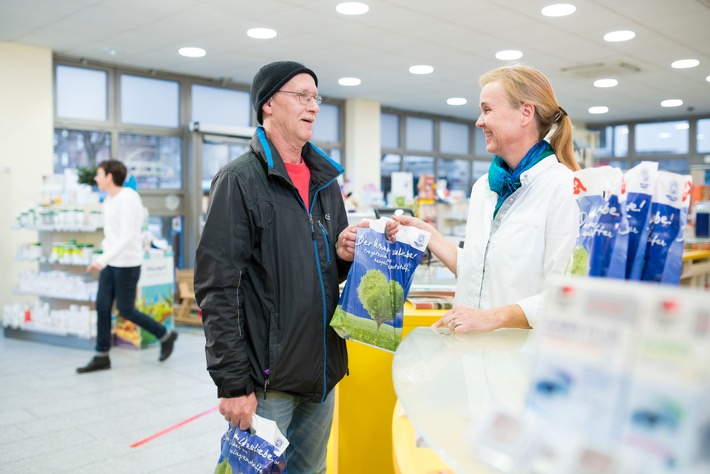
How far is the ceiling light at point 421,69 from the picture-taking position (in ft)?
27.5

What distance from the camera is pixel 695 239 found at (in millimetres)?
7285

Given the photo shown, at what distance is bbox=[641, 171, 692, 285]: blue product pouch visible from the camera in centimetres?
109

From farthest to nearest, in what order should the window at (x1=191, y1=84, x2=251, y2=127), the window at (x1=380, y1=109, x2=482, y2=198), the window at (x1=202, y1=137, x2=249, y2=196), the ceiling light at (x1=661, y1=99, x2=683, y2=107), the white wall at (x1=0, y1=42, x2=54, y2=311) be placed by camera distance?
the window at (x1=380, y1=109, x2=482, y2=198) → the ceiling light at (x1=661, y1=99, x2=683, y2=107) → the window at (x1=191, y1=84, x2=251, y2=127) → the window at (x1=202, y1=137, x2=249, y2=196) → the white wall at (x1=0, y1=42, x2=54, y2=311)

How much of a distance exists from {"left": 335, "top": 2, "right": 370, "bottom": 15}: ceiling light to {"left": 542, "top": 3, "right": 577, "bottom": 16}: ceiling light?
1671mm

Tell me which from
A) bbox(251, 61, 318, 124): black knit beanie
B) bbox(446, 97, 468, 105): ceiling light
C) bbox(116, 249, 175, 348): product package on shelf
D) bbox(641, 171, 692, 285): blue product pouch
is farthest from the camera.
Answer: bbox(446, 97, 468, 105): ceiling light

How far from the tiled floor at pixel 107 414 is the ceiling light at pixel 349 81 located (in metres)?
4.89

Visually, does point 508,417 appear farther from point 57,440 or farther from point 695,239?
point 695,239

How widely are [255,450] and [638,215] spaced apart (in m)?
1.19

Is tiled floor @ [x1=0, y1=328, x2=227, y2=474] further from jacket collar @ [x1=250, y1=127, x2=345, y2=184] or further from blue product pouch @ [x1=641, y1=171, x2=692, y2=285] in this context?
blue product pouch @ [x1=641, y1=171, x2=692, y2=285]

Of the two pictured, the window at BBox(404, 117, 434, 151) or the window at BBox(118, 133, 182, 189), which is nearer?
the window at BBox(118, 133, 182, 189)

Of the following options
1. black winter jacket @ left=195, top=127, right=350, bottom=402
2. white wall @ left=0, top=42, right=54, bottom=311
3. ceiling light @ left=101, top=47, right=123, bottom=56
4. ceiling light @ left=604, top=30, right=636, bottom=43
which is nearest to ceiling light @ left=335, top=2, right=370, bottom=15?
ceiling light @ left=604, top=30, right=636, bottom=43

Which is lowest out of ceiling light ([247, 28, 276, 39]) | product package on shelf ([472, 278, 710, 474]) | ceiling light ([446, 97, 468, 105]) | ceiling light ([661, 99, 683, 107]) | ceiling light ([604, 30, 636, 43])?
product package on shelf ([472, 278, 710, 474])

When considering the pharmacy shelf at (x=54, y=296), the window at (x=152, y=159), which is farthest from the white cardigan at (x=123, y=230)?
the window at (x=152, y=159)

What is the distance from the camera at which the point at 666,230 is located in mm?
1108
